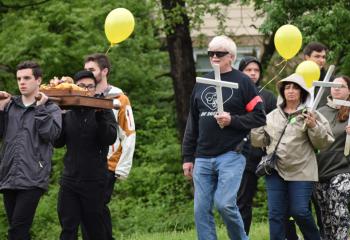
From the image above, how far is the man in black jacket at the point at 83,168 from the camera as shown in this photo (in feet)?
29.3

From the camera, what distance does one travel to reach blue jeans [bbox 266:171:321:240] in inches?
372

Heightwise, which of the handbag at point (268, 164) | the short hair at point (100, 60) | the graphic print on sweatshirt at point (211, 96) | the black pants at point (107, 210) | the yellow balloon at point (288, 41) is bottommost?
the black pants at point (107, 210)

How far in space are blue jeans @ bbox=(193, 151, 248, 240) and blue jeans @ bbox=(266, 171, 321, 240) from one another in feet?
1.77

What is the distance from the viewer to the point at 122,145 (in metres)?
9.84

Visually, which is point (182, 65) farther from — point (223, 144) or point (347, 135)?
point (223, 144)

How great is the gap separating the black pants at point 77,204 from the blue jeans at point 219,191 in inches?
37.4

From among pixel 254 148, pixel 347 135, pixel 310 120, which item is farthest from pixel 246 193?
pixel 310 120

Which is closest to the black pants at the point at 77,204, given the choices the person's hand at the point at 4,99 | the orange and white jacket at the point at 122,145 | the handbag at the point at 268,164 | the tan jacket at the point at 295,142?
the orange and white jacket at the point at 122,145

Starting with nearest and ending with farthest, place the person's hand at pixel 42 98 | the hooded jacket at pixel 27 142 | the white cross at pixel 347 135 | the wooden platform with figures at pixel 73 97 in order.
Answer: the wooden platform with figures at pixel 73 97
the person's hand at pixel 42 98
the hooded jacket at pixel 27 142
the white cross at pixel 347 135

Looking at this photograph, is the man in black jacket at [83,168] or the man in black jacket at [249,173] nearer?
the man in black jacket at [83,168]

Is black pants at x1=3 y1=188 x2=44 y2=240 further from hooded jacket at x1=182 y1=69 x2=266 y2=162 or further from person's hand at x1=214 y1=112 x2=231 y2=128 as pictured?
person's hand at x1=214 y1=112 x2=231 y2=128

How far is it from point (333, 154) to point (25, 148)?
3.40 meters

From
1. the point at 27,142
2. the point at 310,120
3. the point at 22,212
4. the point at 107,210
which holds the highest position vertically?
the point at 310,120

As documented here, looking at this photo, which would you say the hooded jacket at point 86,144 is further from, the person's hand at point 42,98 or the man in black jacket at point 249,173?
the man in black jacket at point 249,173
